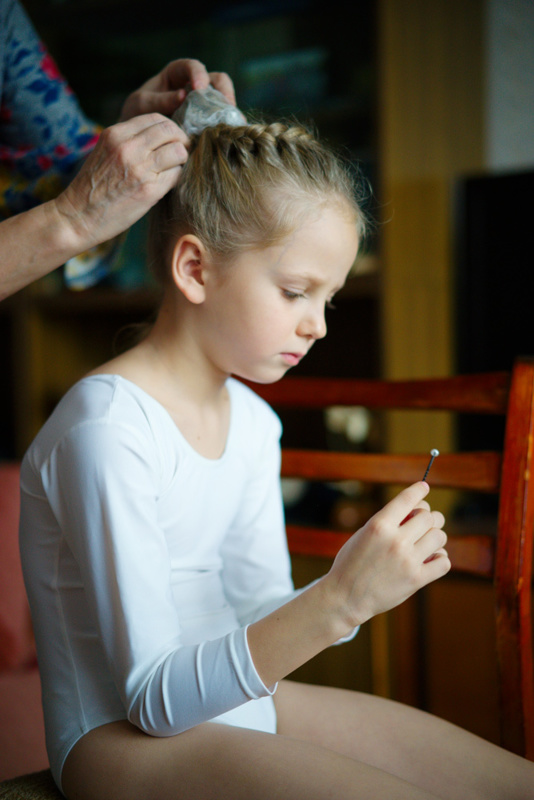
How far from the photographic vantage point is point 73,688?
719 millimetres

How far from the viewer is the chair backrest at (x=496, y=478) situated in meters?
0.84

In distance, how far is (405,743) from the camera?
0.75m

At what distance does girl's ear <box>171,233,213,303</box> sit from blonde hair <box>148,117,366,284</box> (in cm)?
1

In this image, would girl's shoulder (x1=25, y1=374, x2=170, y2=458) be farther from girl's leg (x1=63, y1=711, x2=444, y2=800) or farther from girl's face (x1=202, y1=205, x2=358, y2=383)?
girl's leg (x1=63, y1=711, x2=444, y2=800)

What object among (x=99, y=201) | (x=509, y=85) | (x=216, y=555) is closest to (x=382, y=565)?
(x=216, y=555)

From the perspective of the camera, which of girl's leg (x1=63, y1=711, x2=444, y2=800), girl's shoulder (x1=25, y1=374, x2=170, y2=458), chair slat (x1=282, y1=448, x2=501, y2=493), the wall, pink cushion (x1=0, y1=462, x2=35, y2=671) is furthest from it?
the wall

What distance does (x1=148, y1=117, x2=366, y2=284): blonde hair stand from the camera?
2.56 ft

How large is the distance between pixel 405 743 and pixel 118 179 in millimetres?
657

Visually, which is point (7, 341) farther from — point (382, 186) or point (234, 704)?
point (234, 704)

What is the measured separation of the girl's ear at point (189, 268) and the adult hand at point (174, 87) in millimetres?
214

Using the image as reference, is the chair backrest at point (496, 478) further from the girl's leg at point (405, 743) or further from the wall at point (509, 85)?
the wall at point (509, 85)

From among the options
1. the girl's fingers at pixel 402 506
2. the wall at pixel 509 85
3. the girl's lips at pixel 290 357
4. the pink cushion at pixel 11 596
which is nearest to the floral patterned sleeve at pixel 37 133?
the girl's lips at pixel 290 357

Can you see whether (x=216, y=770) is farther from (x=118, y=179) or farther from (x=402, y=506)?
(x=118, y=179)

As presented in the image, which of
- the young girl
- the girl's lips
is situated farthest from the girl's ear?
the girl's lips
